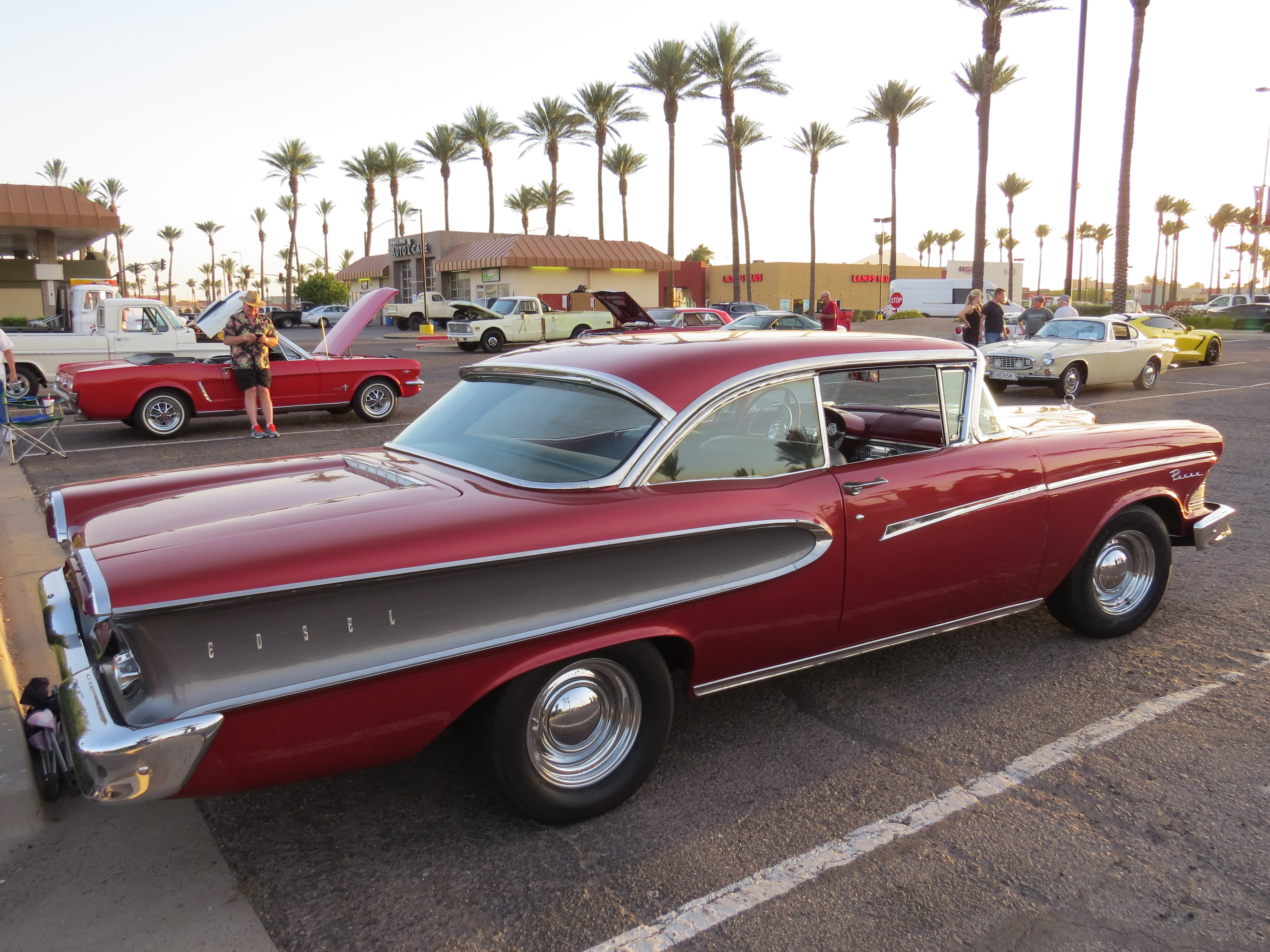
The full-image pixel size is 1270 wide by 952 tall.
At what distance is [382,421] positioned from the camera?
11.9 meters

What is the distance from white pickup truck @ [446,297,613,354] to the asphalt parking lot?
24171mm

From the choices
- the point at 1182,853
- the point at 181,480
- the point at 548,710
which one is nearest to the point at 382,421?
the point at 181,480

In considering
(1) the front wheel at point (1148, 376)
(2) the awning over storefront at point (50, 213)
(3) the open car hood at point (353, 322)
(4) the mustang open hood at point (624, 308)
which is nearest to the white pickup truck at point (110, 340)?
(3) the open car hood at point (353, 322)

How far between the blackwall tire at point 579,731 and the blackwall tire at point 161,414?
927 centimetres

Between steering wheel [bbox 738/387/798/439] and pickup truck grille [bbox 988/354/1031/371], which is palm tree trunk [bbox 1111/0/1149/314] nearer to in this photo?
pickup truck grille [bbox 988/354/1031/371]

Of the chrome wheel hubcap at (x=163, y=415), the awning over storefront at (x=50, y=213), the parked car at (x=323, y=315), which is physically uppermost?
the awning over storefront at (x=50, y=213)

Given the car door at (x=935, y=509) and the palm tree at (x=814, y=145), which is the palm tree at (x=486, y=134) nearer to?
the palm tree at (x=814, y=145)

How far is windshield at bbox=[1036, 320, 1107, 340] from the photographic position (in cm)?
1561

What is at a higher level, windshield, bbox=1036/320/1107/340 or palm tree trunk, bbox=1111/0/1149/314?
palm tree trunk, bbox=1111/0/1149/314

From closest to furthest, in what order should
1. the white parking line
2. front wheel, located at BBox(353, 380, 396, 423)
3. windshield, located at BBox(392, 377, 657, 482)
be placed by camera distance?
the white parking line → windshield, located at BBox(392, 377, 657, 482) → front wheel, located at BBox(353, 380, 396, 423)

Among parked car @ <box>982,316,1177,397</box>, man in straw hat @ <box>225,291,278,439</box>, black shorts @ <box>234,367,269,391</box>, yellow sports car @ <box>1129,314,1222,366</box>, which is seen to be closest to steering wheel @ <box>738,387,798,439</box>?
man in straw hat @ <box>225,291,278,439</box>

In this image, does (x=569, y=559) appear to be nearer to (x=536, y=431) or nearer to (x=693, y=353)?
(x=536, y=431)

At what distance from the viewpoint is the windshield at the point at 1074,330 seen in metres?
15.6

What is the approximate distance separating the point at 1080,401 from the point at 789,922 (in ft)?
46.7
